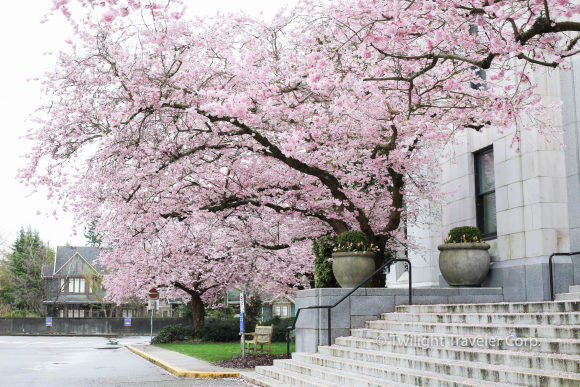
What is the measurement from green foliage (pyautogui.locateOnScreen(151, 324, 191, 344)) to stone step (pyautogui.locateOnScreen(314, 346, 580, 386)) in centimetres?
2499

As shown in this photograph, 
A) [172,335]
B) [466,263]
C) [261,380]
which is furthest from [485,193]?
[172,335]

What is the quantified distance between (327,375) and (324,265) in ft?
21.3

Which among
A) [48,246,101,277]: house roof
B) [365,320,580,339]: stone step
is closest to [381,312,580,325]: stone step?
[365,320,580,339]: stone step

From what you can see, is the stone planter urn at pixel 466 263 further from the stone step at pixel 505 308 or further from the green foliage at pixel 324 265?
the green foliage at pixel 324 265

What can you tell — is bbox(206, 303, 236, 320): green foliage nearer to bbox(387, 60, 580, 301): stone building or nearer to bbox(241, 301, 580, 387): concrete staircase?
bbox(387, 60, 580, 301): stone building

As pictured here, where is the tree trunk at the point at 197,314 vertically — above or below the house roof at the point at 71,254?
below

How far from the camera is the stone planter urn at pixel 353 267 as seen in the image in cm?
1473

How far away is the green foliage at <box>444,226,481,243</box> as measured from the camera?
52.3 ft

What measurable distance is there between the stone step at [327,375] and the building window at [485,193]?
686cm

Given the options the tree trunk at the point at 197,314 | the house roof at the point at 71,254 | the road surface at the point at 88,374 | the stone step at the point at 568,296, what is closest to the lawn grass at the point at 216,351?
Result: the road surface at the point at 88,374

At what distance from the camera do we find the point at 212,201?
17.2 meters

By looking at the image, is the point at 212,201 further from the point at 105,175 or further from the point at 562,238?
the point at 562,238

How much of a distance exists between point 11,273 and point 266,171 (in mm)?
68426

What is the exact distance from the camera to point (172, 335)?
37.8m
